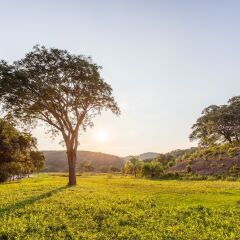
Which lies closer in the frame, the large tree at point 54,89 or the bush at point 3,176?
the large tree at point 54,89

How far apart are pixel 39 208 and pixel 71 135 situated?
23.0m

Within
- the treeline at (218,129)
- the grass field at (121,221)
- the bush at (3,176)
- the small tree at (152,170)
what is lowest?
the grass field at (121,221)

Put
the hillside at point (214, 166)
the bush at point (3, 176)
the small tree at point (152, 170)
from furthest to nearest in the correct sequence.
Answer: the small tree at point (152, 170) < the bush at point (3, 176) < the hillside at point (214, 166)

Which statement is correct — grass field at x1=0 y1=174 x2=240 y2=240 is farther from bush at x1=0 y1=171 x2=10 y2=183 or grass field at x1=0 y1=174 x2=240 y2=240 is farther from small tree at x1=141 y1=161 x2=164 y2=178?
small tree at x1=141 y1=161 x2=164 y2=178

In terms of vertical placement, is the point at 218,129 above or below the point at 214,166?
above

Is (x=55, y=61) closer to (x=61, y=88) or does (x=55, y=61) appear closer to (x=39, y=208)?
(x=61, y=88)

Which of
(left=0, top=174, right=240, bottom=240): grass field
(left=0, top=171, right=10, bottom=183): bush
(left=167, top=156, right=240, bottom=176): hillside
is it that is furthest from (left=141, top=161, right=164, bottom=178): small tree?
(left=0, top=174, right=240, bottom=240): grass field

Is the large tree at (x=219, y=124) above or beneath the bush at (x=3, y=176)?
above

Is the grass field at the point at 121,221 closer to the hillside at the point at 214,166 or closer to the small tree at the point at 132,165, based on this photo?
the hillside at the point at 214,166

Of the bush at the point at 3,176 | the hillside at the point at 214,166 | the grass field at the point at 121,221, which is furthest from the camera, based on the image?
the bush at the point at 3,176

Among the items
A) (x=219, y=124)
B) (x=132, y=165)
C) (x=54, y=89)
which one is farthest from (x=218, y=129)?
(x=54, y=89)

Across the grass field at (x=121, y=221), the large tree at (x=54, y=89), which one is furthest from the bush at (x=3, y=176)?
the grass field at (x=121, y=221)

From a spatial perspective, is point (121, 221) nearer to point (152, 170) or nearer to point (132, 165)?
point (152, 170)

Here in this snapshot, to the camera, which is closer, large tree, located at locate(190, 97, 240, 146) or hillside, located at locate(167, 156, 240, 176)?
hillside, located at locate(167, 156, 240, 176)
